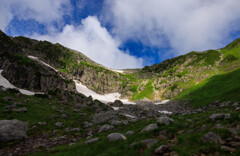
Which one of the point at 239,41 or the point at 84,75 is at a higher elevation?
the point at 239,41

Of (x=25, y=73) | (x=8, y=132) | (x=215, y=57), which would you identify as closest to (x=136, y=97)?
(x=215, y=57)

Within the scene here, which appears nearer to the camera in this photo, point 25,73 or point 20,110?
point 20,110

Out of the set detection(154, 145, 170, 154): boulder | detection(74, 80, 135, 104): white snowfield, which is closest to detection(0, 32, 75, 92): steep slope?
detection(74, 80, 135, 104): white snowfield

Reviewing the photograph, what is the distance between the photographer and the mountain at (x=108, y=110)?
9509mm

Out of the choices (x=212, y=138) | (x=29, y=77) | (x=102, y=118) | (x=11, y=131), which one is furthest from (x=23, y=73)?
(x=212, y=138)

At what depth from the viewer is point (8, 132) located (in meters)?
14.7

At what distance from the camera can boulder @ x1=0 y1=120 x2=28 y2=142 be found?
46.7ft

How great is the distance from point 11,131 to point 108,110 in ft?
149

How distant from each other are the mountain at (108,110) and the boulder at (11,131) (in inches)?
3.7

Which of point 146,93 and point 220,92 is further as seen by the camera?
point 146,93

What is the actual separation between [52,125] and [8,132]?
888 cm

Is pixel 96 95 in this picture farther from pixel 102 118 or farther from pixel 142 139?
pixel 142 139

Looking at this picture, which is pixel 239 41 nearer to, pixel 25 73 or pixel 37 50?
pixel 25 73

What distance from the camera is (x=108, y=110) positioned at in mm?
58625
